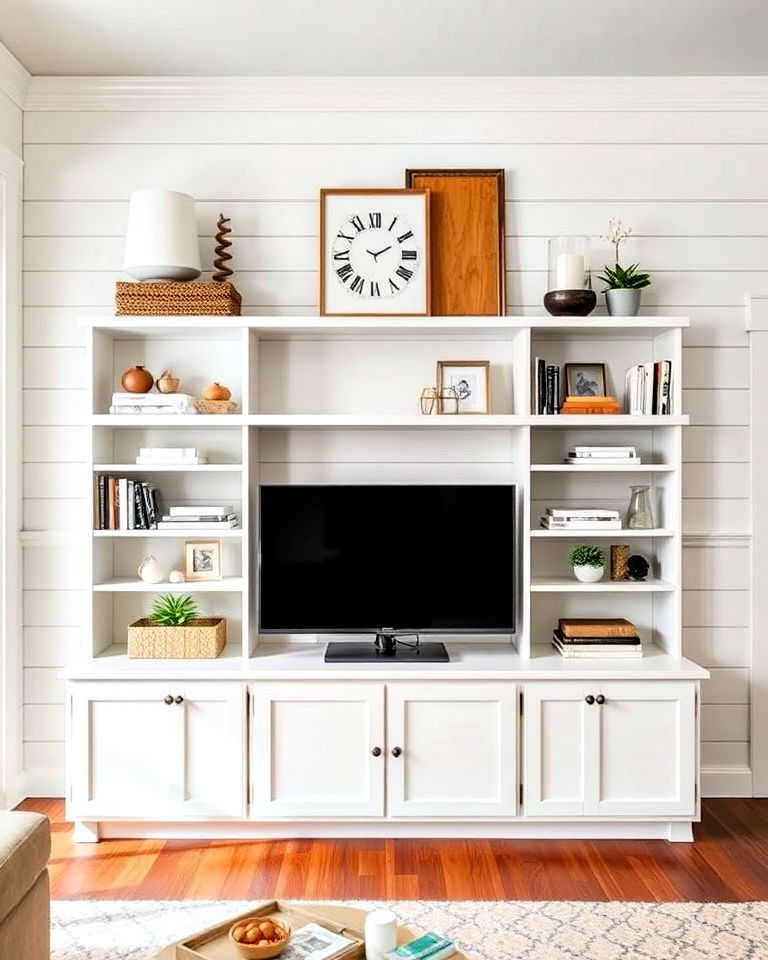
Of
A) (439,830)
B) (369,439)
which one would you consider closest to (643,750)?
(439,830)

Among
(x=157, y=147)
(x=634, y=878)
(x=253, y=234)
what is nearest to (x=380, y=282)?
(x=253, y=234)

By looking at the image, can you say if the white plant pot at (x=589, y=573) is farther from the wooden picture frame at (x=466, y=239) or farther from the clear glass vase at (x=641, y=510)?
the wooden picture frame at (x=466, y=239)

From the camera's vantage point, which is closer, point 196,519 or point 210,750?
point 210,750

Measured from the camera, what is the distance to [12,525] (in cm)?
357

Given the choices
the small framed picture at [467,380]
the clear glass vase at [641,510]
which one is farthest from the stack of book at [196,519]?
the clear glass vase at [641,510]

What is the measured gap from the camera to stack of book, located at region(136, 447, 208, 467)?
342 cm

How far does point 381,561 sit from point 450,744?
728 mm

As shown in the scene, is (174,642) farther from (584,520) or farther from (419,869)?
(584,520)

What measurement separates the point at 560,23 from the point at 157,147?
1.67 m

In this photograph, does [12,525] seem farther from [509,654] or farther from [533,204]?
[533,204]

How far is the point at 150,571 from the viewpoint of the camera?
3.45 m

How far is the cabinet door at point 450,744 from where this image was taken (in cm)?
317

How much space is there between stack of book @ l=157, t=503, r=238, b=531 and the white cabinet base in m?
1.09

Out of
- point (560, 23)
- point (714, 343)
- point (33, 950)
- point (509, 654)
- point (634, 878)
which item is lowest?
point (634, 878)
